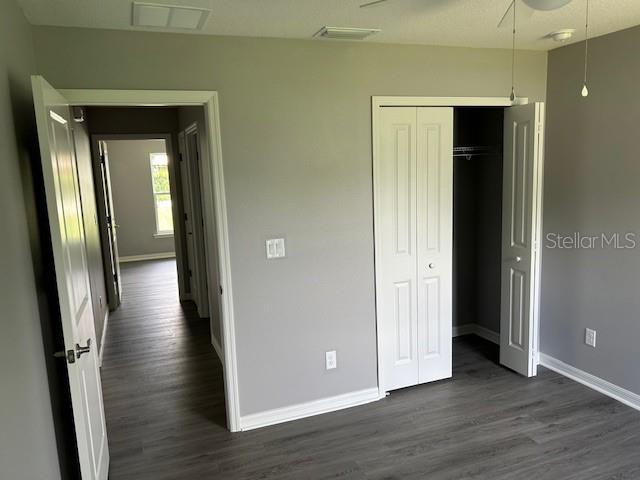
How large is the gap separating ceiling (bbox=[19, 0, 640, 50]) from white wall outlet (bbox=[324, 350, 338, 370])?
2.05 meters

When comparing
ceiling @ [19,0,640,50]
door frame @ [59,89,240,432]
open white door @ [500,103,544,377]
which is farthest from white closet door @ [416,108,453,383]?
door frame @ [59,89,240,432]

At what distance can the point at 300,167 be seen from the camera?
121 inches

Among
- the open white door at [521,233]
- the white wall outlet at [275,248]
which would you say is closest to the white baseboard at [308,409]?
the white wall outlet at [275,248]

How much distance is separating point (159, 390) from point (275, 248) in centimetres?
164

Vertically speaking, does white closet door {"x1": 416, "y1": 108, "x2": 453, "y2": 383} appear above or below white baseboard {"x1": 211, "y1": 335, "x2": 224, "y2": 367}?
above

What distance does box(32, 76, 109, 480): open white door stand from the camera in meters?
1.87

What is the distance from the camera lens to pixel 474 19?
2650mm

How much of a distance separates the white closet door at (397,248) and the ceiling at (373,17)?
2.04ft

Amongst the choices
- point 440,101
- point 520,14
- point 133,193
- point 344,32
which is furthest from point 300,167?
point 133,193

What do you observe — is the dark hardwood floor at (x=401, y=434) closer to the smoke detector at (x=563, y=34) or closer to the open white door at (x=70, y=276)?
the open white door at (x=70, y=276)

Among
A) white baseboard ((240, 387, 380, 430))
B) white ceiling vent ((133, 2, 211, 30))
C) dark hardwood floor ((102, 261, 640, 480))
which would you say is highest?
white ceiling vent ((133, 2, 211, 30))

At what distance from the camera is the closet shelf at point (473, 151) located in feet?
13.5

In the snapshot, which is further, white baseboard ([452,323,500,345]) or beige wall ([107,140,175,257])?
beige wall ([107,140,175,257])

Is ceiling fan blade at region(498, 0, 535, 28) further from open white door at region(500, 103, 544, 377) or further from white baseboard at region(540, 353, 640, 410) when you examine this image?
white baseboard at region(540, 353, 640, 410)
